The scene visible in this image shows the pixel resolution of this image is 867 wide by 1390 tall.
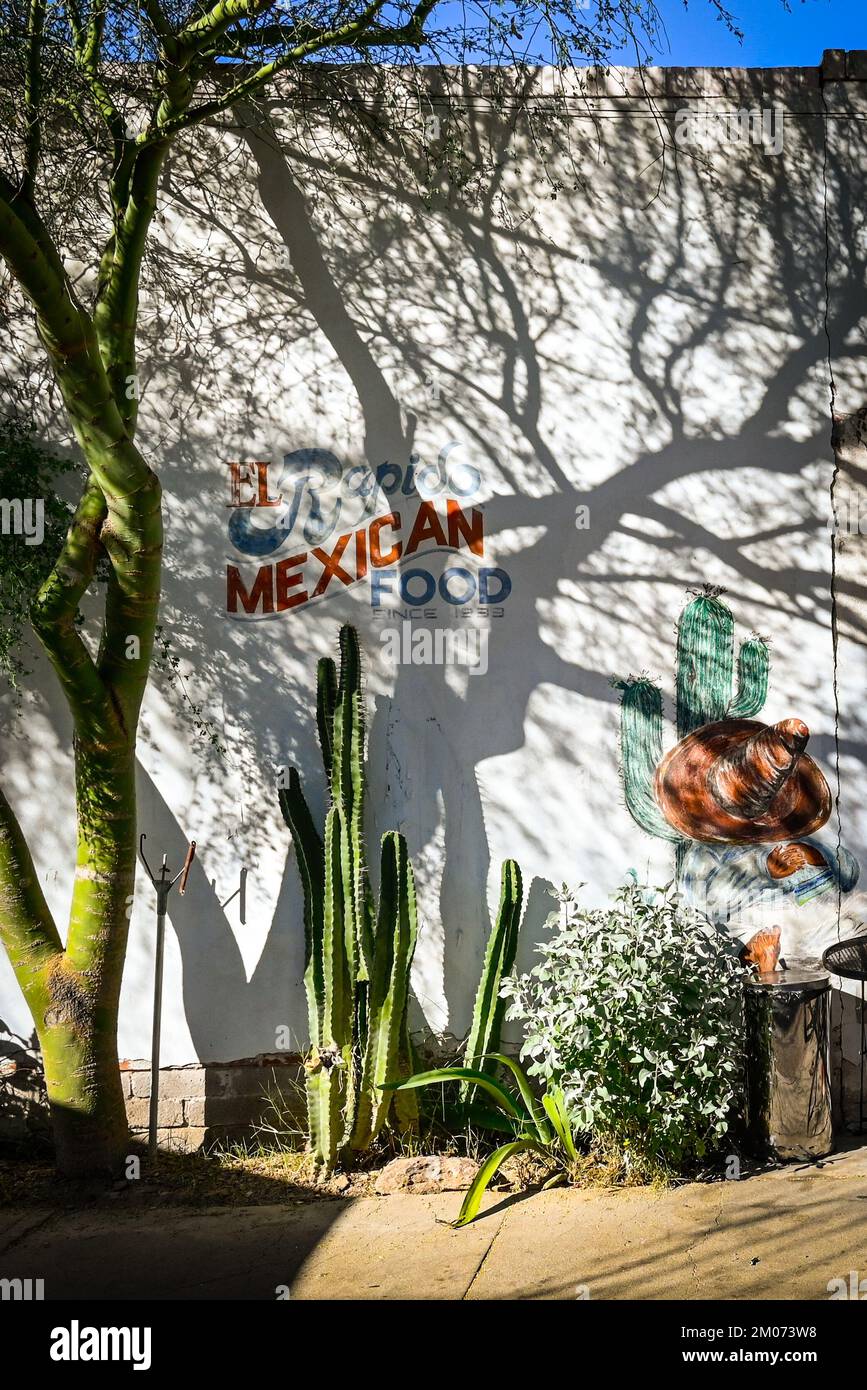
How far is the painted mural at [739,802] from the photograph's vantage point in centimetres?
574

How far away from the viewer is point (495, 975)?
5473 mm

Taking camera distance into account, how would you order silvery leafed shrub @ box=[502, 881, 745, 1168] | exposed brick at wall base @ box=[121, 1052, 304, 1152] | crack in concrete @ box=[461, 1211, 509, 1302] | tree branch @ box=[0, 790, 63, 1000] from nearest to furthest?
crack in concrete @ box=[461, 1211, 509, 1302]
silvery leafed shrub @ box=[502, 881, 745, 1168]
tree branch @ box=[0, 790, 63, 1000]
exposed brick at wall base @ box=[121, 1052, 304, 1152]

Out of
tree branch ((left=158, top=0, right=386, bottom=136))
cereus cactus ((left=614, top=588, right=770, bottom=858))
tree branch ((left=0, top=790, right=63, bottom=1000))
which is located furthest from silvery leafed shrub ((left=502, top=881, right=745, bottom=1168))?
tree branch ((left=158, top=0, right=386, bottom=136))

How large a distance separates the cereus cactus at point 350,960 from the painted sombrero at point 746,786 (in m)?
1.46

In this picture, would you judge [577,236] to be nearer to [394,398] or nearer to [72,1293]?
[394,398]

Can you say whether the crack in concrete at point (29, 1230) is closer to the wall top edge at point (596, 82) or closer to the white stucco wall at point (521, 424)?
the white stucco wall at point (521, 424)

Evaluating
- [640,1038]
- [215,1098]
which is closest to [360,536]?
[640,1038]

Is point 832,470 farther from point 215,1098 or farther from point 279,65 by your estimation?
point 215,1098

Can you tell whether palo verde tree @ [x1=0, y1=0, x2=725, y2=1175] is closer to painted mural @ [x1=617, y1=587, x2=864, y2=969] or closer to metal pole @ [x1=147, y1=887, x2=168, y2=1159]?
metal pole @ [x1=147, y1=887, x2=168, y2=1159]

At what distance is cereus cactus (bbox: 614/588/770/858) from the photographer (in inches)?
228

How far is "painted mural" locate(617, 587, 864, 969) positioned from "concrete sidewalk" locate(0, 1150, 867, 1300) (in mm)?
1187

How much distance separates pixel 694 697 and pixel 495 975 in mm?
1700

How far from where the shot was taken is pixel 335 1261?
4.37 metres

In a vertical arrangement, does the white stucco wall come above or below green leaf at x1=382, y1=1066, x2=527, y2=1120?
above
